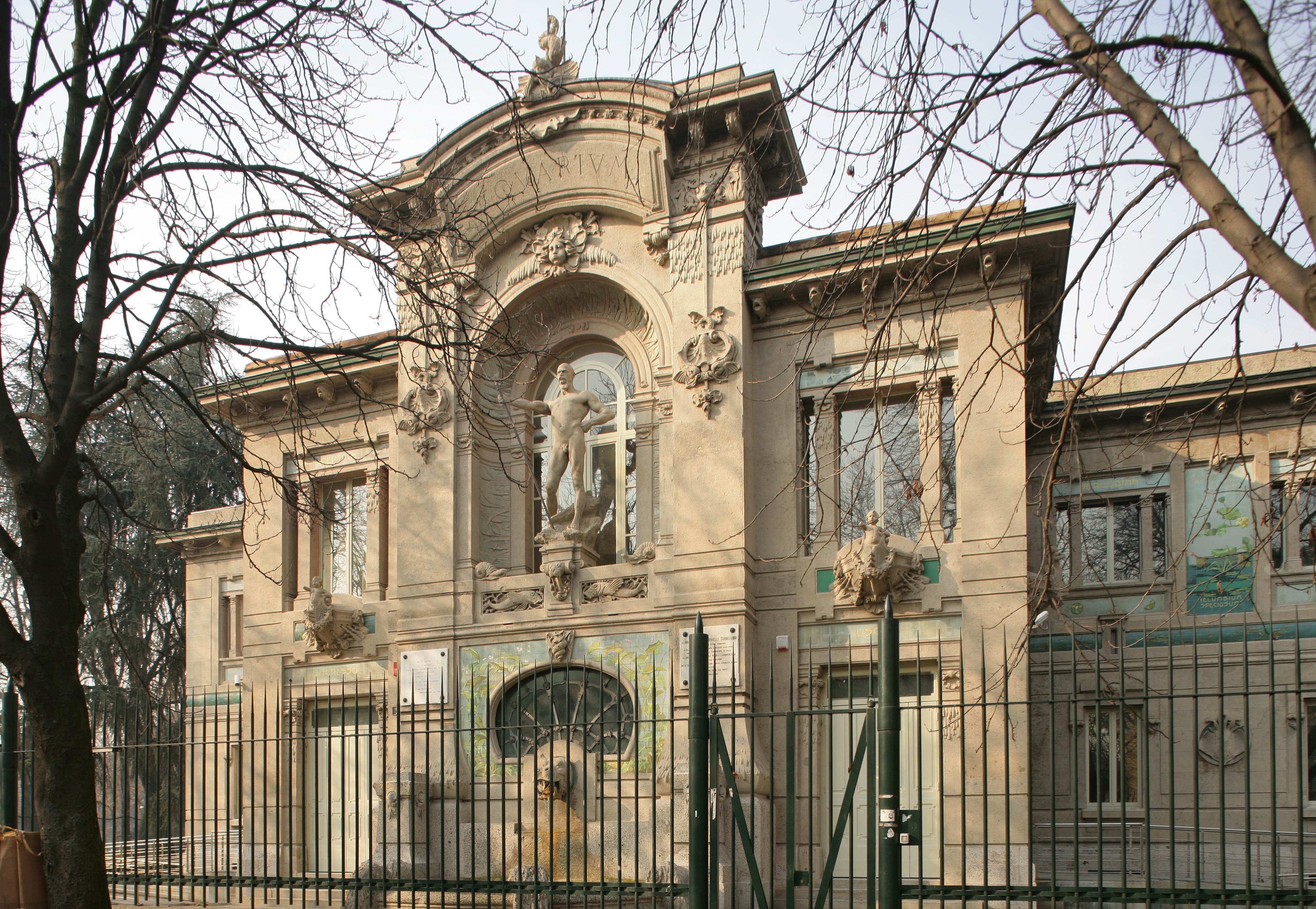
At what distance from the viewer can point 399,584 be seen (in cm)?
1811

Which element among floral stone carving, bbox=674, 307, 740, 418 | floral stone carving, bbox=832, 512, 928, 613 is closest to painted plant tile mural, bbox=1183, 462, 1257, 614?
floral stone carving, bbox=832, 512, 928, 613

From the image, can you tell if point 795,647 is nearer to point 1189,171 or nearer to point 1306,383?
point 1306,383

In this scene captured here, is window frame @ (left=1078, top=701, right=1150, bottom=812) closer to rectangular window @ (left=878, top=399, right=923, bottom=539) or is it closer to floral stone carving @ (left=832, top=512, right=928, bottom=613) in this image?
floral stone carving @ (left=832, top=512, right=928, bottom=613)

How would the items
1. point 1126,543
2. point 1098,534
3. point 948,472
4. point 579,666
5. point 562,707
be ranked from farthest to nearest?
1. point 1098,534
2. point 1126,543
3. point 562,707
4. point 579,666
5. point 948,472

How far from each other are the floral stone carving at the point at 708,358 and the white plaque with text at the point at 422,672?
17.4 ft

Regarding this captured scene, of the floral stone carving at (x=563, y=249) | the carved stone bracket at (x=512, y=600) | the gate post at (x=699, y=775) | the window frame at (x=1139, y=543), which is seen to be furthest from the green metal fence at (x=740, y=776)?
the floral stone carving at (x=563, y=249)

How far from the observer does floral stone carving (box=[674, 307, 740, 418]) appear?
54.4 feet

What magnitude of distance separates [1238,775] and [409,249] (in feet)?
43.0

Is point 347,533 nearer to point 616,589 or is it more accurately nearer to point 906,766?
A: point 616,589

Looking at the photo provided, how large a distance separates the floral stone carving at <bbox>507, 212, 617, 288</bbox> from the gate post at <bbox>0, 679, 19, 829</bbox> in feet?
31.1

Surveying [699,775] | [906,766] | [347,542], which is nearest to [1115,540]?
[906,766]

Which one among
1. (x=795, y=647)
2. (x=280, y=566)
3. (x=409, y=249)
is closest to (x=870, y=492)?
(x=795, y=647)

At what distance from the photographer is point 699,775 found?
774 centimetres

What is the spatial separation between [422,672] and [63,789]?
900cm
